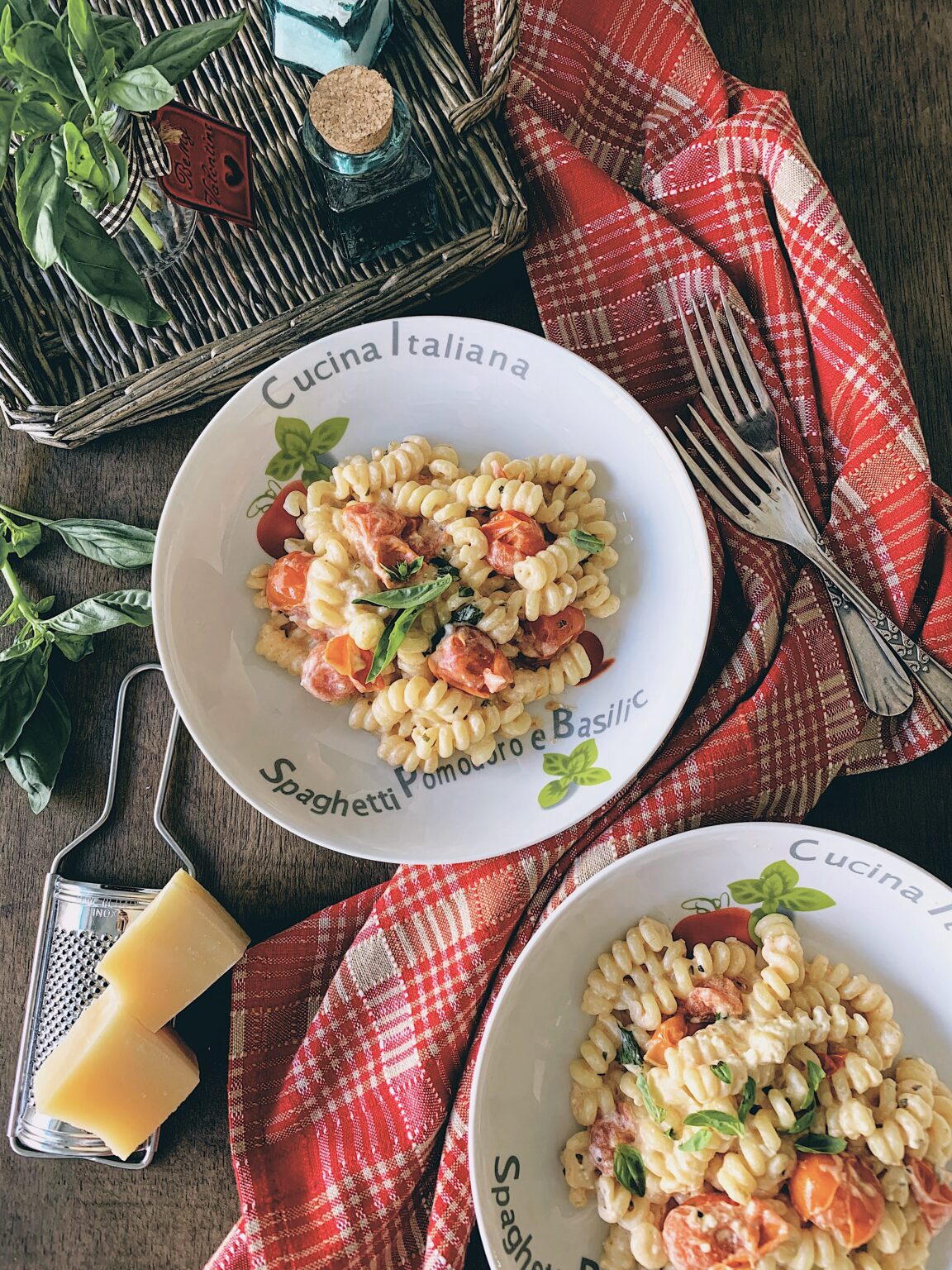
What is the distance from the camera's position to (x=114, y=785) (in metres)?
2.44

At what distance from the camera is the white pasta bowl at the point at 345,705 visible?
209 centimetres

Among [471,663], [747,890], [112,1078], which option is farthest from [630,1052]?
[112,1078]

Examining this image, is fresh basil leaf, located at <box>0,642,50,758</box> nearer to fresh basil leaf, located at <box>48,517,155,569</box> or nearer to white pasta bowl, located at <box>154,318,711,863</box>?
fresh basil leaf, located at <box>48,517,155,569</box>

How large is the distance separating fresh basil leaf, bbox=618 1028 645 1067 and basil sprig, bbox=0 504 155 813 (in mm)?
1398

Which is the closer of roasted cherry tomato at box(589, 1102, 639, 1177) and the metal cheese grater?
roasted cherry tomato at box(589, 1102, 639, 1177)

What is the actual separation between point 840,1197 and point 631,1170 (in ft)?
1.28

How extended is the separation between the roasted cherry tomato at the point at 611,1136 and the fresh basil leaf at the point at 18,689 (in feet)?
5.04

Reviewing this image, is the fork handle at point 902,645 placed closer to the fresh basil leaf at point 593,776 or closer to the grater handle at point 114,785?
the fresh basil leaf at point 593,776

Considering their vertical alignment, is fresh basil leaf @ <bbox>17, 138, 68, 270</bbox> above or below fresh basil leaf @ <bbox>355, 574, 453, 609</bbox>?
above

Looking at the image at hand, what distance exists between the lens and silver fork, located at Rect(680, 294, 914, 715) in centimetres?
222

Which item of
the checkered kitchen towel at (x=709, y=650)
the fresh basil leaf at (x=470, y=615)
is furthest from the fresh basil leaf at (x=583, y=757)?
the fresh basil leaf at (x=470, y=615)

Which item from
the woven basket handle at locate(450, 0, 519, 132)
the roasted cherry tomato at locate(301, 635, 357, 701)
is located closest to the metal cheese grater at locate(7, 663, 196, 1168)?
the roasted cherry tomato at locate(301, 635, 357, 701)

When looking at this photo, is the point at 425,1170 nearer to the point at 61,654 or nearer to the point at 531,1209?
the point at 531,1209

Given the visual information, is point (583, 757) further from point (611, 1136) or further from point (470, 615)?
point (611, 1136)
